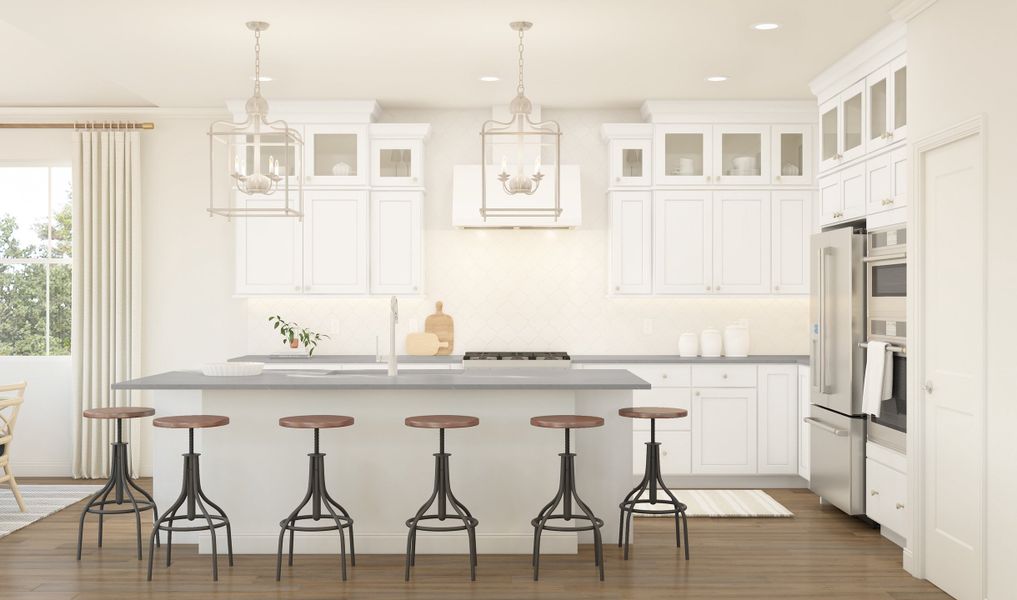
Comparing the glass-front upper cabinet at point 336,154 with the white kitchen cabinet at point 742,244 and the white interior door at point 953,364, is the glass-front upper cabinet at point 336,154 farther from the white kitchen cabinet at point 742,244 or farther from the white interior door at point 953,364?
the white interior door at point 953,364

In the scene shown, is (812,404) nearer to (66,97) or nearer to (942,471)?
(942,471)

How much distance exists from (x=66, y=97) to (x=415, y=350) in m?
3.40

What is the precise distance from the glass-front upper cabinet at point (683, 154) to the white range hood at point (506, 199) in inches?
25.8

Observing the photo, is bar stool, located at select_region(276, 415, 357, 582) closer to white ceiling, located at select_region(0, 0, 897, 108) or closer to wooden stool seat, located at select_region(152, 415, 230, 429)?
wooden stool seat, located at select_region(152, 415, 230, 429)

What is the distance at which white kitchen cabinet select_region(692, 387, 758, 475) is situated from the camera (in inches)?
262

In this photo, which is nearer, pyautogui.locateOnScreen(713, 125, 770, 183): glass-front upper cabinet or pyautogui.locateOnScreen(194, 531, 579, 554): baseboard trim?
pyautogui.locateOnScreen(194, 531, 579, 554): baseboard trim

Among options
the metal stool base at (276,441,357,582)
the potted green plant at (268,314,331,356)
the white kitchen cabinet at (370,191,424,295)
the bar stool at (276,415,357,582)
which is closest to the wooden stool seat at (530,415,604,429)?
the bar stool at (276,415,357,582)

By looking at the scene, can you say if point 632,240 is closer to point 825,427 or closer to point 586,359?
point 586,359

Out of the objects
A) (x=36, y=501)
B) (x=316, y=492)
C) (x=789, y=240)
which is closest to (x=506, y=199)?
(x=789, y=240)

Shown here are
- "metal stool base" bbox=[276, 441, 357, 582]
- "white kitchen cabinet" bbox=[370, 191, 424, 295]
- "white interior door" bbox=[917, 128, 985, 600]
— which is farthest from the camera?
"white kitchen cabinet" bbox=[370, 191, 424, 295]

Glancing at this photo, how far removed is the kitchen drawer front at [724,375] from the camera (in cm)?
667

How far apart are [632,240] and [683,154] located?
78 centimetres

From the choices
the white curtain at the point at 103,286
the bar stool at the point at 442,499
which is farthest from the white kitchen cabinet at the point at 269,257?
the bar stool at the point at 442,499

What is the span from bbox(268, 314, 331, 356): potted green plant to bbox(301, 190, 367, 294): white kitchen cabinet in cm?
40
